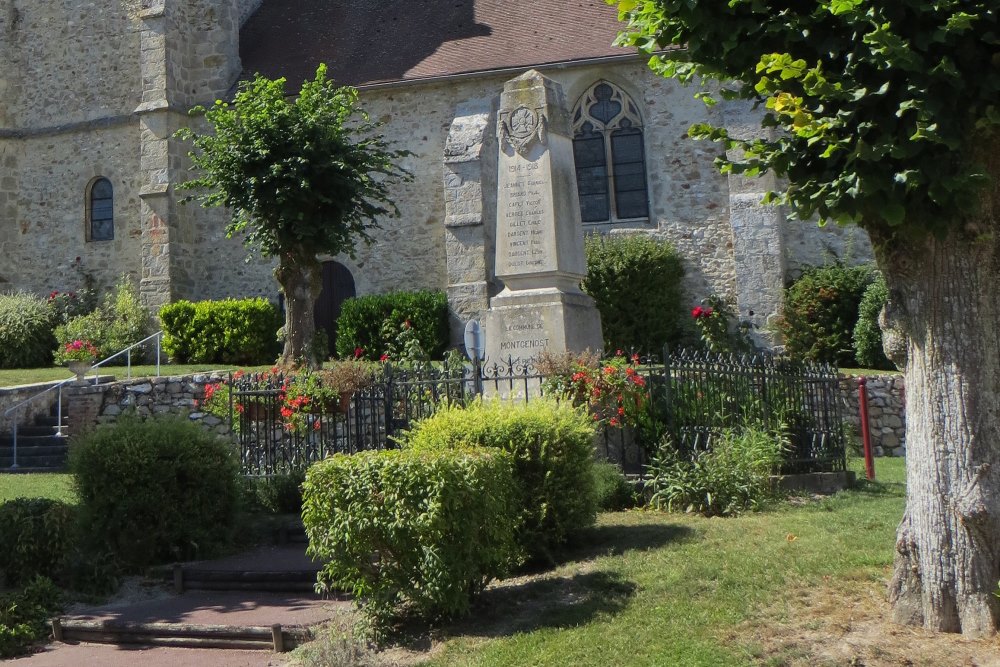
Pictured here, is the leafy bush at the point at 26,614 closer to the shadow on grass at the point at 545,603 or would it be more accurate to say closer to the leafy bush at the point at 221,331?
the shadow on grass at the point at 545,603

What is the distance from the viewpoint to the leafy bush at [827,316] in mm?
18250

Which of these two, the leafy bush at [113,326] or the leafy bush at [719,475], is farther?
the leafy bush at [113,326]

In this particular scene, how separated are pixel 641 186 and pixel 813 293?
13.5 feet

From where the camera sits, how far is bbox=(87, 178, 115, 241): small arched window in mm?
23000

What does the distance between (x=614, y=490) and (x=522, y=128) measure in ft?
13.2

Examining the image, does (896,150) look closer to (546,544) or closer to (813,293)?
(546,544)

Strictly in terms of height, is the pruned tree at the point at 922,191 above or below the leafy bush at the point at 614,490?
above

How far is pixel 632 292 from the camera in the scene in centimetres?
1912

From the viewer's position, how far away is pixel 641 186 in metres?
20.5

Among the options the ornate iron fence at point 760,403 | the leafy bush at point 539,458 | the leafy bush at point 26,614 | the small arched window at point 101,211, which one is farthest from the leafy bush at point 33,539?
the small arched window at point 101,211

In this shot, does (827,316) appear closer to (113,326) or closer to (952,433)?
(952,433)

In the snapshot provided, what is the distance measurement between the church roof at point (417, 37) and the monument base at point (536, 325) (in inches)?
413

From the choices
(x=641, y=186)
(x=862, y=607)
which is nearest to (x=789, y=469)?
(x=862, y=607)

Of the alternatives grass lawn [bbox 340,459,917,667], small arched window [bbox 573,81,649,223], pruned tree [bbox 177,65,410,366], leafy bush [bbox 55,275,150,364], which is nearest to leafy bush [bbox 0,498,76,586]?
grass lawn [bbox 340,459,917,667]
